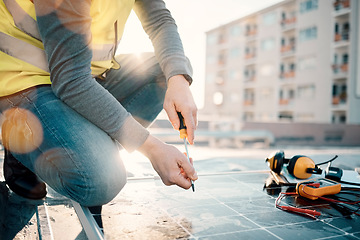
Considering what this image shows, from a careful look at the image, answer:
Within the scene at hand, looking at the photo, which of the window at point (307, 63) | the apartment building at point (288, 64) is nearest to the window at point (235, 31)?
the apartment building at point (288, 64)

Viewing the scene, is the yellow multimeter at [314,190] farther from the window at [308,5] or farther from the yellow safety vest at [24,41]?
the window at [308,5]

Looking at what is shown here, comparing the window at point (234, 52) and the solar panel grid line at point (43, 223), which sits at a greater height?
the window at point (234, 52)

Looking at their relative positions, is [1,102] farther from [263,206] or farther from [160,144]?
[263,206]

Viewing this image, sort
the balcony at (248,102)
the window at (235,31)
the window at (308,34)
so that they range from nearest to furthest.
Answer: the window at (308,34)
the balcony at (248,102)
the window at (235,31)

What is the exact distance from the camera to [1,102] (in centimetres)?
118

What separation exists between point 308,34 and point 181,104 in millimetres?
21148

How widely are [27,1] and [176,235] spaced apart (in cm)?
93

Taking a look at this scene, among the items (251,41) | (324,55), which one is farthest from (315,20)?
(251,41)

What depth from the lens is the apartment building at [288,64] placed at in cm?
1811

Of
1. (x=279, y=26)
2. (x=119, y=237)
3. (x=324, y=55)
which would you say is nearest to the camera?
(x=119, y=237)

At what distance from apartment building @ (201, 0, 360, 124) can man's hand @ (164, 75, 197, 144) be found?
16.1m

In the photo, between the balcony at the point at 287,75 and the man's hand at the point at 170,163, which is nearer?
the man's hand at the point at 170,163

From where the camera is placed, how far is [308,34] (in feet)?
Answer: 65.1

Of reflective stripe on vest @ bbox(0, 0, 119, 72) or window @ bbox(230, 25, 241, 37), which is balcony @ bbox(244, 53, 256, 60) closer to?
window @ bbox(230, 25, 241, 37)
